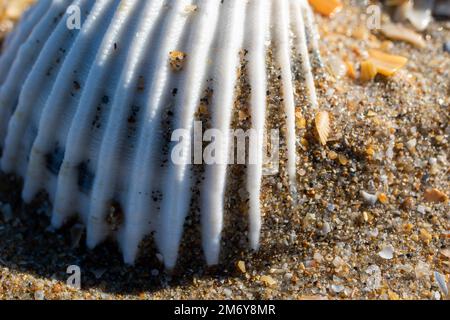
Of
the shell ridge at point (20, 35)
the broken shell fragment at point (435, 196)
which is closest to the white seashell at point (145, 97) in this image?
the shell ridge at point (20, 35)

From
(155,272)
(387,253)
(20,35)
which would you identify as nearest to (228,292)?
(155,272)

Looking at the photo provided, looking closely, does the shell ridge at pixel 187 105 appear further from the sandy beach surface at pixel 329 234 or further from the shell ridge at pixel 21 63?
the shell ridge at pixel 21 63

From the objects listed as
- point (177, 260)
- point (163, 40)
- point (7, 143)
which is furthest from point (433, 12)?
point (7, 143)

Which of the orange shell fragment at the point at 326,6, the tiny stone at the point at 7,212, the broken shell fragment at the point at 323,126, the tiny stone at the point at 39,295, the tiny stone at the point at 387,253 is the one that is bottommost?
the tiny stone at the point at 387,253

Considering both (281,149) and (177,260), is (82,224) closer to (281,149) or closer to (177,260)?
(177,260)

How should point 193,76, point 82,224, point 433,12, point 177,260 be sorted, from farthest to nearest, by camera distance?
point 433,12
point 82,224
point 177,260
point 193,76

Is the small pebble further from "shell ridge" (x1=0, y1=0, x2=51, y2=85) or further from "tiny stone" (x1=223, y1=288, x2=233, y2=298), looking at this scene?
"shell ridge" (x1=0, y1=0, x2=51, y2=85)

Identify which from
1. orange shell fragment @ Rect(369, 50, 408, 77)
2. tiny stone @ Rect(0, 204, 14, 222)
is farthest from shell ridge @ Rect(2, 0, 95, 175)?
orange shell fragment @ Rect(369, 50, 408, 77)

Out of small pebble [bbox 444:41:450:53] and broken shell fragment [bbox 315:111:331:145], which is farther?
small pebble [bbox 444:41:450:53]
